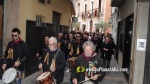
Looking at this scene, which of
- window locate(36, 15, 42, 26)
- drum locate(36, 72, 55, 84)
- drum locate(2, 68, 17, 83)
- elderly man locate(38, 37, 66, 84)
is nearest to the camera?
drum locate(36, 72, 55, 84)

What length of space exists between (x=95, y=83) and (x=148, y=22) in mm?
3783

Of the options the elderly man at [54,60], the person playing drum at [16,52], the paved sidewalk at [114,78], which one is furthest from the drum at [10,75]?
the paved sidewalk at [114,78]

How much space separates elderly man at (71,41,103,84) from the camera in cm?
485

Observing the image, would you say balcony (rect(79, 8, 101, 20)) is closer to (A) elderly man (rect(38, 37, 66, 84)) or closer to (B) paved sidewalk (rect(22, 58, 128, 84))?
(B) paved sidewalk (rect(22, 58, 128, 84))

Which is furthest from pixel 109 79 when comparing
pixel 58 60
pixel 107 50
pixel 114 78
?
pixel 58 60

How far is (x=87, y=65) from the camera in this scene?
4910 mm

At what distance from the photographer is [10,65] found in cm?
665

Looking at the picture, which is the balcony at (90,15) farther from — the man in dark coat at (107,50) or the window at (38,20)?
the window at (38,20)

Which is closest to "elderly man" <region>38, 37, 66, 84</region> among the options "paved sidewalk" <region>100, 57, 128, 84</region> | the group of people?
the group of people

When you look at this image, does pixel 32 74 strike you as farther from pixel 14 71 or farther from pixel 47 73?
pixel 47 73

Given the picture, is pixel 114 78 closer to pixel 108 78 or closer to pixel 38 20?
pixel 108 78

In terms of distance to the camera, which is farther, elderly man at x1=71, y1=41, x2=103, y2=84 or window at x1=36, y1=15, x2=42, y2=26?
window at x1=36, y1=15, x2=42, y2=26

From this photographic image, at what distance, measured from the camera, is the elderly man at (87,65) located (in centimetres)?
485

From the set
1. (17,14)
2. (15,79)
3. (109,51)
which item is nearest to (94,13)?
(109,51)
